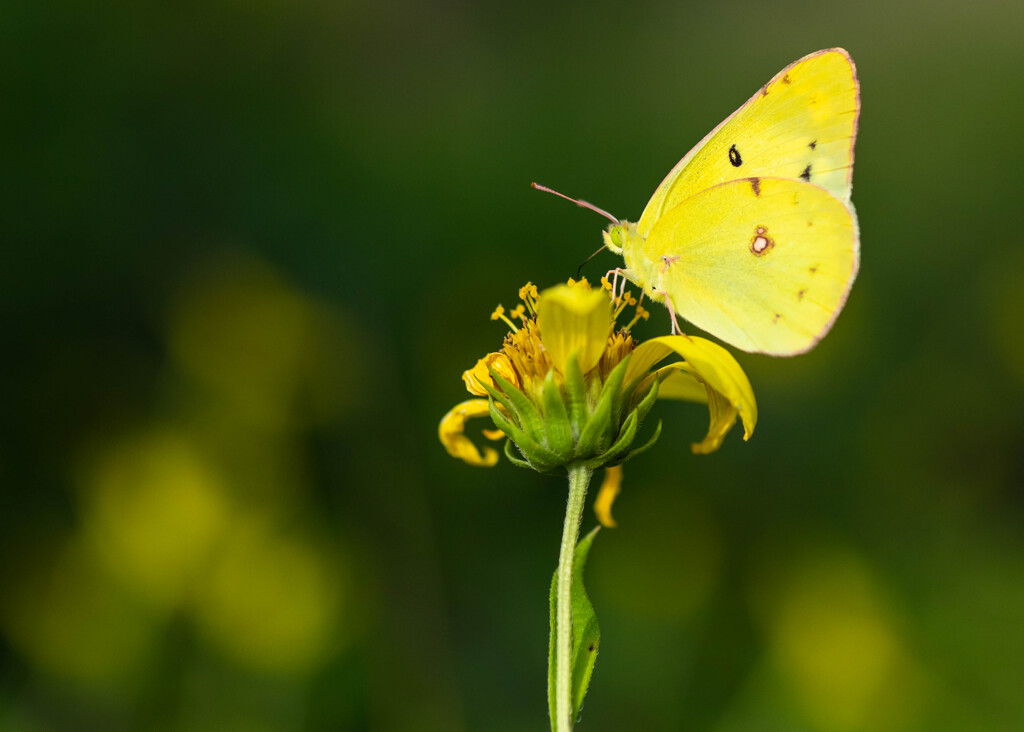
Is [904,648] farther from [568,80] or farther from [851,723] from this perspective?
[568,80]

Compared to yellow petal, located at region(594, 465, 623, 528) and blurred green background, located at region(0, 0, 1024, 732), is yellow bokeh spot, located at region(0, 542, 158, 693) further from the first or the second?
yellow petal, located at region(594, 465, 623, 528)

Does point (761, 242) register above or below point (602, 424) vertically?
above

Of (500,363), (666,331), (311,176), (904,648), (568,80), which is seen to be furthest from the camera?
(568,80)

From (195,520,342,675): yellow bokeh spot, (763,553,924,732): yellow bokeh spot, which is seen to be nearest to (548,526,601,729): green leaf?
(195,520,342,675): yellow bokeh spot

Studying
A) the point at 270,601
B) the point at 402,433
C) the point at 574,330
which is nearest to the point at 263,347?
the point at 402,433

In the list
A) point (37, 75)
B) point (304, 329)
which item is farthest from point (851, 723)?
point (37, 75)

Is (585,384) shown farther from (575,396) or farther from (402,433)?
(402,433)
